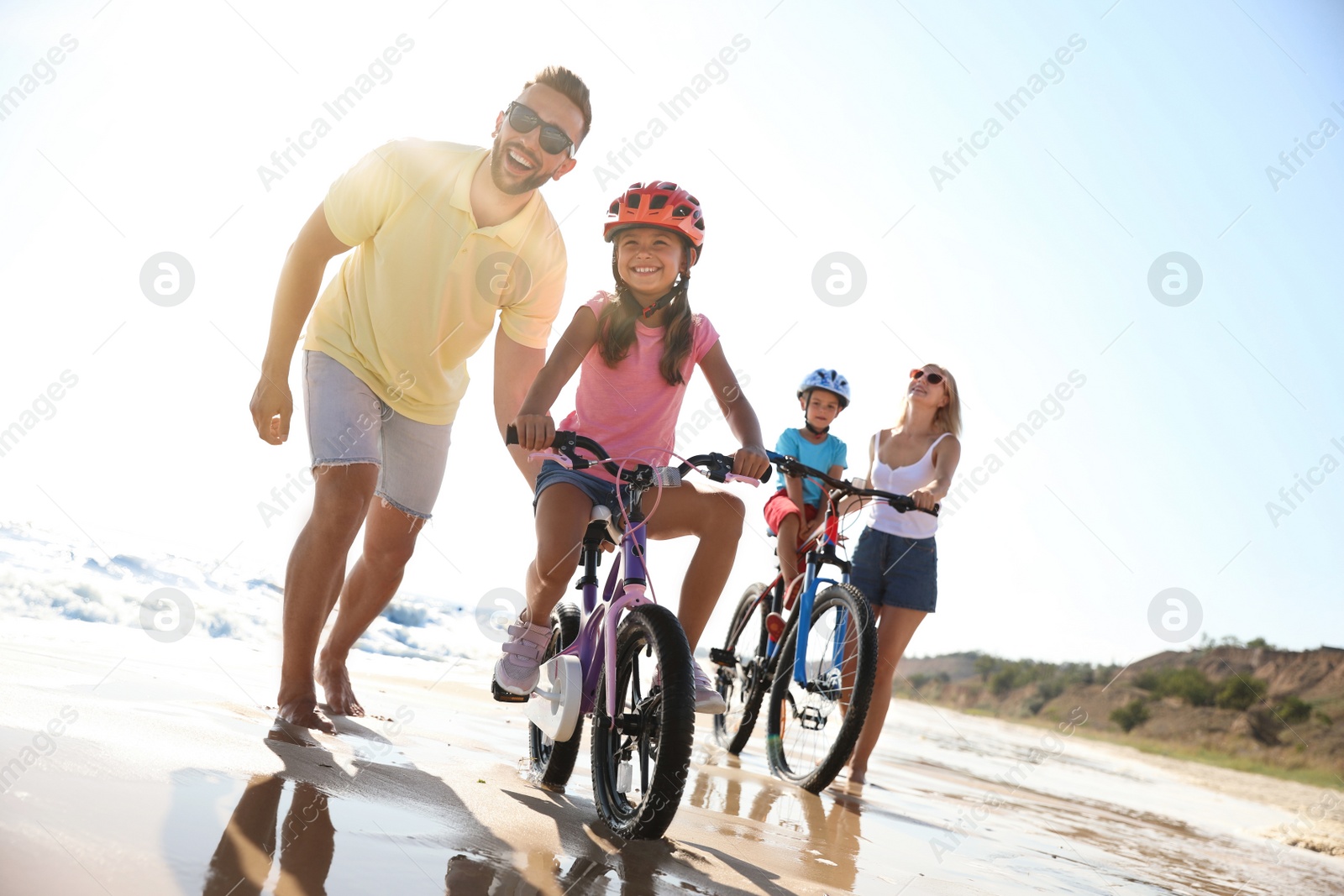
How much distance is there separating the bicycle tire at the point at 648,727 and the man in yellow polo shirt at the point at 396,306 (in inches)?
49.9

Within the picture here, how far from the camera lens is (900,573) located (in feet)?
17.7

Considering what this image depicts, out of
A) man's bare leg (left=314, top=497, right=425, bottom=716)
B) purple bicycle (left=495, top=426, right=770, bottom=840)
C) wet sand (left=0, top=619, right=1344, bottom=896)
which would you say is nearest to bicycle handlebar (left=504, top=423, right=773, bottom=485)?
purple bicycle (left=495, top=426, right=770, bottom=840)

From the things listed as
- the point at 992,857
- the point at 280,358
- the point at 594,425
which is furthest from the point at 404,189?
the point at 992,857

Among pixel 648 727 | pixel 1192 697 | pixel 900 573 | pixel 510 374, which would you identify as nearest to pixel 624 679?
pixel 648 727

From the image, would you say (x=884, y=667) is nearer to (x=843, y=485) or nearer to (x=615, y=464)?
(x=843, y=485)

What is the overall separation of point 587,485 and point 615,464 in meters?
0.18

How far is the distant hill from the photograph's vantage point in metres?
24.3

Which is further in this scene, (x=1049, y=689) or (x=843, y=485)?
(x=1049, y=689)

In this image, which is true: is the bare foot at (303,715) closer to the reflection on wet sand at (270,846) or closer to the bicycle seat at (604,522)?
the reflection on wet sand at (270,846)

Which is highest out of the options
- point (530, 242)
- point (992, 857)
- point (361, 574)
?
point (530, 242)

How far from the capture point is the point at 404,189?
376cm

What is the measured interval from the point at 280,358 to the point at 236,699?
1.45 meters

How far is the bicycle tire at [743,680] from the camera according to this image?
5367mm

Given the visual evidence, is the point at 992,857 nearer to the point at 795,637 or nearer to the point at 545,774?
the point at 795,637
